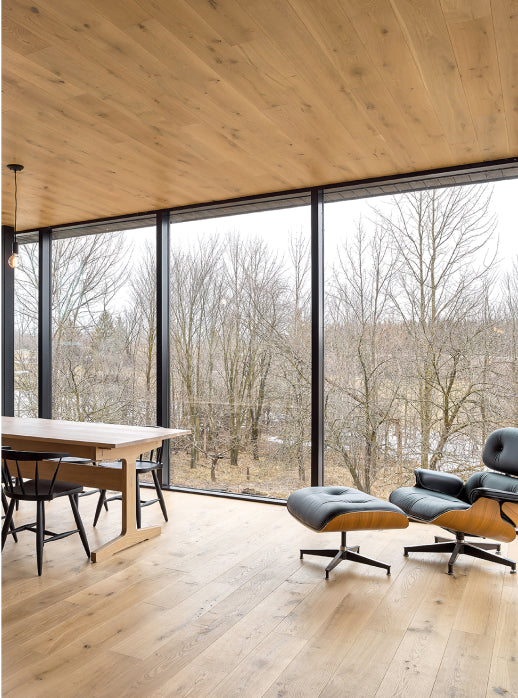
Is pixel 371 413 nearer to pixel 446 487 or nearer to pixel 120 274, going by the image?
pixel 446 487

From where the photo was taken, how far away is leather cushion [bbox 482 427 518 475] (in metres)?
3.65

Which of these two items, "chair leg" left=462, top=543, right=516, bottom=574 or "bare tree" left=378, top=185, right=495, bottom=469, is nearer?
"chair leg" left=462, top=543, right=516, bottom=574

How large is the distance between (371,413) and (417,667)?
8.28 ft

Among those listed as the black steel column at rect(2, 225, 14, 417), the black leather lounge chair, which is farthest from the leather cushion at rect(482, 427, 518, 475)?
the black steel column at rect(2, 225, 14, 417)

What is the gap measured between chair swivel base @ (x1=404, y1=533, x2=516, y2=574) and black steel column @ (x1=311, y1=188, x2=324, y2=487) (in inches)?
51.0

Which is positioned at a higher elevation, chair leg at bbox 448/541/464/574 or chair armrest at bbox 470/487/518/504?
chair armrest at bbox 470/487/518/504

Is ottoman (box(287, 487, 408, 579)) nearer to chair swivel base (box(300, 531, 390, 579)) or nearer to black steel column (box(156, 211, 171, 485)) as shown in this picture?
chair swivel base (box(300, 531, 390, 579))

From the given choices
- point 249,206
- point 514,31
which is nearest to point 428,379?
point 249,206

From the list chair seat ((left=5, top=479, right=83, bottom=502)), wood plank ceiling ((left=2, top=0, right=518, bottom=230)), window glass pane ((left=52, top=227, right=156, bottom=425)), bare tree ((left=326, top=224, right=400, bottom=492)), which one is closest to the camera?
wood plank ceiling ((left=2, top=0, right=518, bottom=230))

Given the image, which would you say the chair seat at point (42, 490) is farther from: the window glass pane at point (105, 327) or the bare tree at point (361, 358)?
the bare tree at point (361, 358)

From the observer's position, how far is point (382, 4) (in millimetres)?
2357

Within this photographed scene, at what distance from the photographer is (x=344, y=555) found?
135 inches

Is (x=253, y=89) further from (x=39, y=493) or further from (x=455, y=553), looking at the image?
(x=455, y=553)

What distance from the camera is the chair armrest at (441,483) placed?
3783 millimetres
